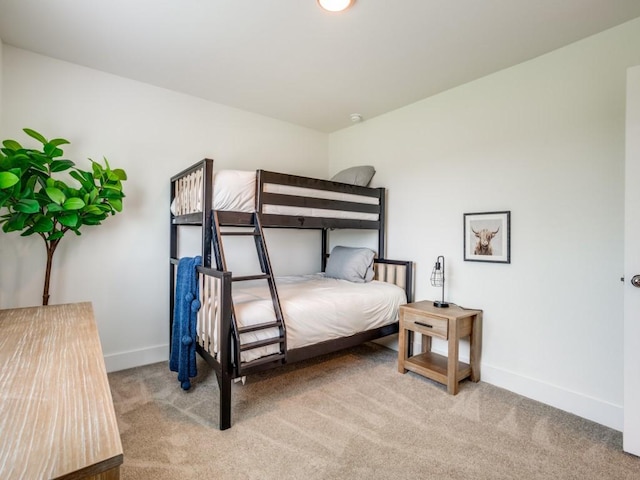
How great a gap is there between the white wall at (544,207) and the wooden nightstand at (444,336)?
Result: 0.12 m

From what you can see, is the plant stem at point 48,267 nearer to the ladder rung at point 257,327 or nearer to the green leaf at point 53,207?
the green leaf at point 53,207

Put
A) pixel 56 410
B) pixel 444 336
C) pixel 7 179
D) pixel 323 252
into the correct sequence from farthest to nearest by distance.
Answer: pixel 323 252, pixel 444 336, pixel 7 179, pixel 56 410

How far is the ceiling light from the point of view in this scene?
1816 millimetres

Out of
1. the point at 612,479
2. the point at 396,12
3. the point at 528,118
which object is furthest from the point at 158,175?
the point at 612,479

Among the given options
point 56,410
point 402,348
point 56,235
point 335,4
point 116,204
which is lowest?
point 402,348

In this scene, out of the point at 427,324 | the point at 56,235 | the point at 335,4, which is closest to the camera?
the point at 335,4

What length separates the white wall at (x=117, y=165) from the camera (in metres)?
2.41

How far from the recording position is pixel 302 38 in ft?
7.19

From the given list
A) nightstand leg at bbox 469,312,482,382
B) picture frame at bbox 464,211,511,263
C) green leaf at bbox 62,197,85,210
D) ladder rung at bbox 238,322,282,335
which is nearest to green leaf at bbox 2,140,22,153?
green leaf at bbox 62,197,85,210

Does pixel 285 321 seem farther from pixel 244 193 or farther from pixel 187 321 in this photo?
pixel 244 193

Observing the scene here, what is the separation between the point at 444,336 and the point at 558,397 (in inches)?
32.4

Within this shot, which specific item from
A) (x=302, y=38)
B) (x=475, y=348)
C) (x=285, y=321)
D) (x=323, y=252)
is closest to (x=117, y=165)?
(x=302, y=38)

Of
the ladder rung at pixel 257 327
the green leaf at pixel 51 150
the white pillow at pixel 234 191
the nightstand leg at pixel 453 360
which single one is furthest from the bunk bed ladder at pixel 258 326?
the nightstand leg at pixel 453 360

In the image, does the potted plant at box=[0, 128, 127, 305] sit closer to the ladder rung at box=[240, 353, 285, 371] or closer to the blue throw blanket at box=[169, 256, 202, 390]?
the blue throw blanket at box=[169, 256, 202, 390]
